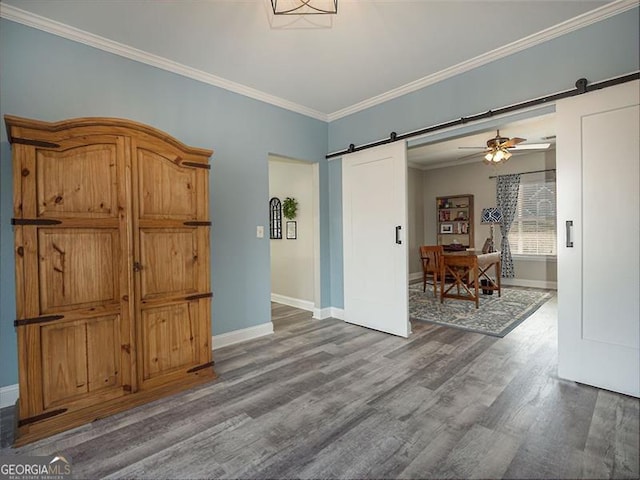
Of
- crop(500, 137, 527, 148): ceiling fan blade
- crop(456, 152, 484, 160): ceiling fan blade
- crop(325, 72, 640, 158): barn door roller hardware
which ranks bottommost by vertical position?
crop(325, 72, 640, 158): barn door roller hardware

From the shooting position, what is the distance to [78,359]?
1.76 metres

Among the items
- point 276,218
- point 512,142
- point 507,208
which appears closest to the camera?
point 512,142

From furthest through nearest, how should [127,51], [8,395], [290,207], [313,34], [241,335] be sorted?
1. [290,207]
2. [241,335]
3. [127,51]
4. [313,34]
5. [8,395]

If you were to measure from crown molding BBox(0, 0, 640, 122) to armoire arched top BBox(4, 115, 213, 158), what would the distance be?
0.87m

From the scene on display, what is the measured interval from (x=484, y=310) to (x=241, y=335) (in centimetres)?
314

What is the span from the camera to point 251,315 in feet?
10.4

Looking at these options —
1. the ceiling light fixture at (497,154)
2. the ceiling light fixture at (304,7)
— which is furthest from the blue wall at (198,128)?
the ceiling light fixture at (497,154)

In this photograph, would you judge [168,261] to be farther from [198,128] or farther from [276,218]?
[276,218]

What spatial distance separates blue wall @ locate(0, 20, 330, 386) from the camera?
199cm

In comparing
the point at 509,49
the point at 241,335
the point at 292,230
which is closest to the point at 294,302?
the point at 292,230

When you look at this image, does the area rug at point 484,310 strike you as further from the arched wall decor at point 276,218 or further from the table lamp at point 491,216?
the arched wall decor at point 276,218

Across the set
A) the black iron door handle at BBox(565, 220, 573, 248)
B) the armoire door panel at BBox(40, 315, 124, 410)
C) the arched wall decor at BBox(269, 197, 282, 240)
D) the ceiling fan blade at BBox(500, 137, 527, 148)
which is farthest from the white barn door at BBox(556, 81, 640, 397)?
the arched wall decor at BBox(269, 197, 282, 240)

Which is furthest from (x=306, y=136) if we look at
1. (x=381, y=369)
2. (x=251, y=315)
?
(x=381, y=369)

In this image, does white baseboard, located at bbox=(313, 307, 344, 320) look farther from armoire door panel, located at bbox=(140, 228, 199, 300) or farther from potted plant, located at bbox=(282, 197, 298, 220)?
armoire door panel, located at bbox=(140, 228, 199, 300)
